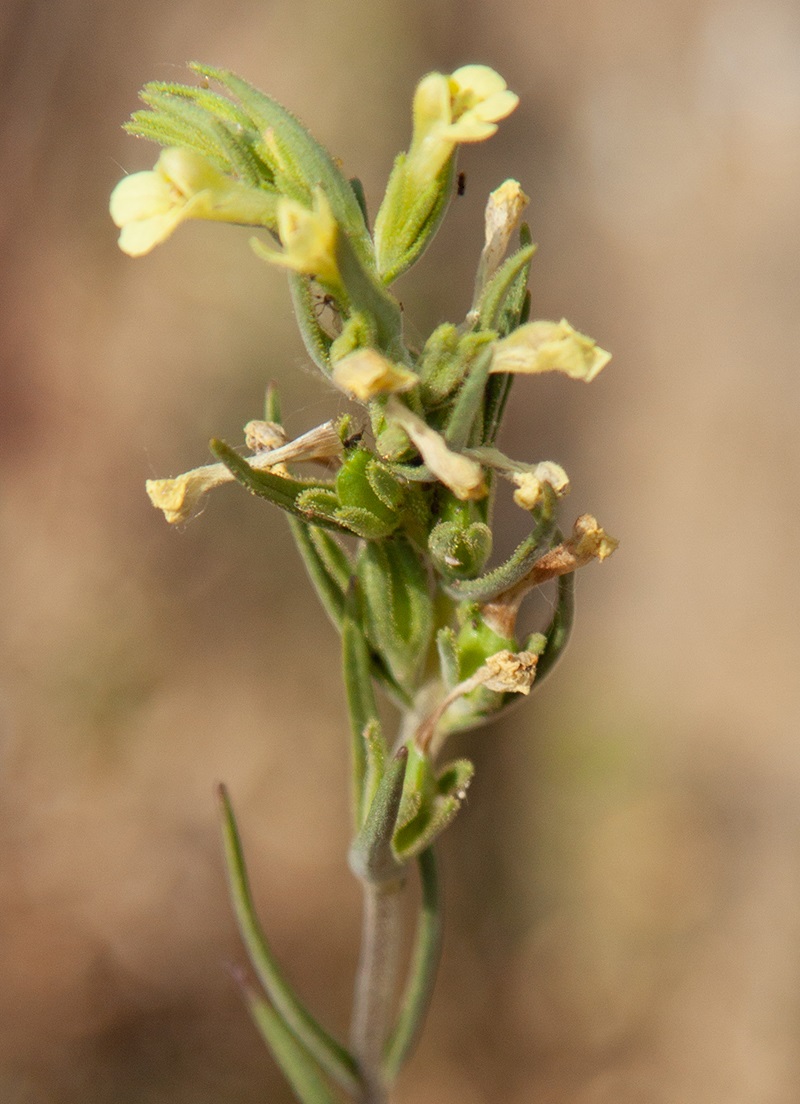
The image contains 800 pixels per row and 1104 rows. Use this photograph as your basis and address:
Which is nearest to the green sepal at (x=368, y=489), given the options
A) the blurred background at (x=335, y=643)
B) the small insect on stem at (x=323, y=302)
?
the small insect on stem at (x=323, y=302)

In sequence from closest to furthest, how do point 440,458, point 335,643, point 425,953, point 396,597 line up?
point 440,458, point 396,597, point 425,953, point 335,643

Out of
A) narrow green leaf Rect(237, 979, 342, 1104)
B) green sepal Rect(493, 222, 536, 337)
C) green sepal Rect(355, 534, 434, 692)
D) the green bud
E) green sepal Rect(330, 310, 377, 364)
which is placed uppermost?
green sepal Rect(493, 222, 536, 337)

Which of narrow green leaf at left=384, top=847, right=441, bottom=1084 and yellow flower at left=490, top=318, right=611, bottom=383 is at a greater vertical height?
yellow flower at left=490, top=318, right=611, bottom=383

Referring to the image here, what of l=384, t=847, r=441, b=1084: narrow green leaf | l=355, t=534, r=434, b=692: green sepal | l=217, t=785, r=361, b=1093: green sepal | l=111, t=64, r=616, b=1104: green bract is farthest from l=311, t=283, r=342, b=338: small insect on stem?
l=384, t=847, r=441, b=1084: narrow green leaf

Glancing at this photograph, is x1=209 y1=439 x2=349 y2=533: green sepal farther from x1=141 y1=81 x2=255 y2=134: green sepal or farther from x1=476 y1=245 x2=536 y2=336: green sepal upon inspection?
x1=141 y1=81 x2=255 y2=134: green sepal

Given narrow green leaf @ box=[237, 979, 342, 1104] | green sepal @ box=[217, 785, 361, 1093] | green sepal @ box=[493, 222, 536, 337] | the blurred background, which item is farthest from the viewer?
the blurred background

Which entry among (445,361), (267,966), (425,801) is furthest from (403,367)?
(267,966)

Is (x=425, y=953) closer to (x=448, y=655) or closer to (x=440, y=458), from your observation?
(x=448, y=655)
